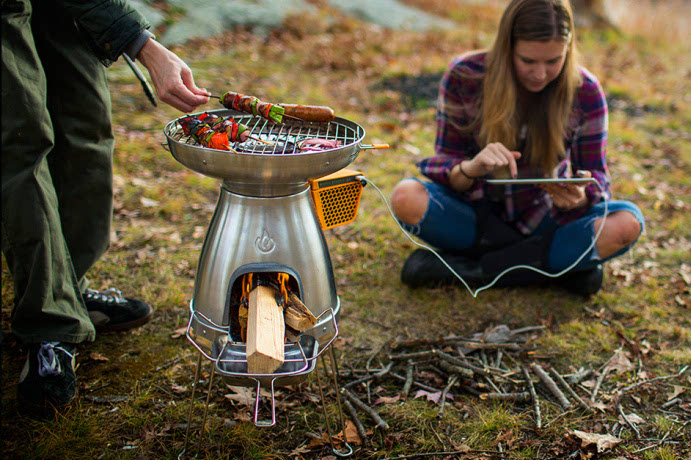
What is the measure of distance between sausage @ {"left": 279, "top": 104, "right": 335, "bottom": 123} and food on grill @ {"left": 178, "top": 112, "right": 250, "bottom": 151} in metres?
0.19

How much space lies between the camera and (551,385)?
96.3 inches

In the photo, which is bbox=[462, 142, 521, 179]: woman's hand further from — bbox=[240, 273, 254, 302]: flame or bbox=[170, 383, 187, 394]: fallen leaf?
bbox=[170, 383, 187, 394]: fallen leaf

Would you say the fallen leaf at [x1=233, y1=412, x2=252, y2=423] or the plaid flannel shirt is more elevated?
the plaid flannel shirt

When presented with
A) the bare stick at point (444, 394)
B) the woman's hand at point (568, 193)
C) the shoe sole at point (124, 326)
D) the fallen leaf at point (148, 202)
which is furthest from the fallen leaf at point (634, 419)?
the fallen leaf at point (148, 202)

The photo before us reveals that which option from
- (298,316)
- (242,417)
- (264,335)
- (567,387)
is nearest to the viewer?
(264,335)

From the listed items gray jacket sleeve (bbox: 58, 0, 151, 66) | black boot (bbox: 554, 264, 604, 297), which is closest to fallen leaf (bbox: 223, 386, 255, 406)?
gray jacket sleeve (bbox: 58, 0, 151, 66)

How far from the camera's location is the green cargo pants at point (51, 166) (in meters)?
1.83

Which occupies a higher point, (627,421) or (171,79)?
(171,79)

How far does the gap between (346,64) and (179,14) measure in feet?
8.57

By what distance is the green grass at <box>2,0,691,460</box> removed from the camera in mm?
2125

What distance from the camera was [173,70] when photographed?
186 cm

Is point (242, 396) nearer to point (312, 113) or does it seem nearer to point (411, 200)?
point (312, 113)

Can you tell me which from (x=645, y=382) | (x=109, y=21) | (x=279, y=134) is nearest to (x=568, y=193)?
(x=645, y=382)

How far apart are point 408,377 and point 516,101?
5.36ft
